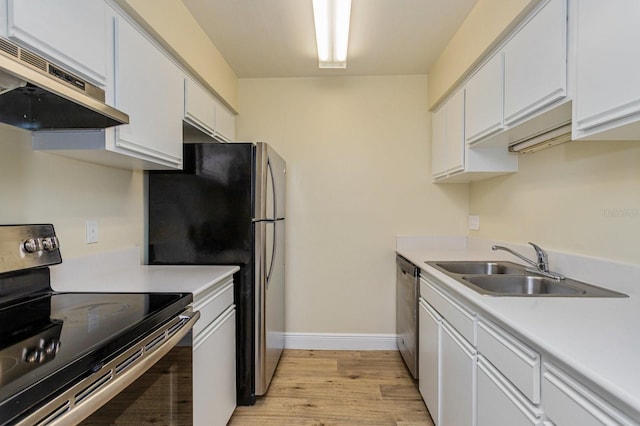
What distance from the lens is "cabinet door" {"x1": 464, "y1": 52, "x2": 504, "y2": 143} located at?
69.2 inches

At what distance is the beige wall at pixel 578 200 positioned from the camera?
4.49 ft

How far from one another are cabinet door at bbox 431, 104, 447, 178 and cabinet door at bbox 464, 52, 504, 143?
16.8 inches

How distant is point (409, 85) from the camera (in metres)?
3.01

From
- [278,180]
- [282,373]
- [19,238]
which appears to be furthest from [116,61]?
[282,373]

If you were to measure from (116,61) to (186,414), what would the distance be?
1.49 metres

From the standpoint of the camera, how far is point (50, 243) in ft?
4.45

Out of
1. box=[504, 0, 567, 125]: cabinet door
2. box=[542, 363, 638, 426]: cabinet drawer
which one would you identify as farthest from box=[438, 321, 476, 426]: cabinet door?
box=[504, 0, 567, 125]: cabinet door

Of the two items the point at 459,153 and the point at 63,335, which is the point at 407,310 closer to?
the point at 459,153

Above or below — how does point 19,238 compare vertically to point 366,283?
above

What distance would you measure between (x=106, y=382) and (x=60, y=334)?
23 cm

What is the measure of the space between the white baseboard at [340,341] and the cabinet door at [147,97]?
195cm

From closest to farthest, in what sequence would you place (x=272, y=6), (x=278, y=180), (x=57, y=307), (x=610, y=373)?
(x=610, y=373), (x=57, y=307), (x=272, y=6), (x=278, y=180)

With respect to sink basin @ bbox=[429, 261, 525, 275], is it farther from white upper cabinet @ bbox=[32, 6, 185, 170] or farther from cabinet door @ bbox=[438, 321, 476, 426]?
white upper cabinet @ bbox=[32, 6, 185, 170]

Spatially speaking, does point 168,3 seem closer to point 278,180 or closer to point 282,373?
point 278,180
